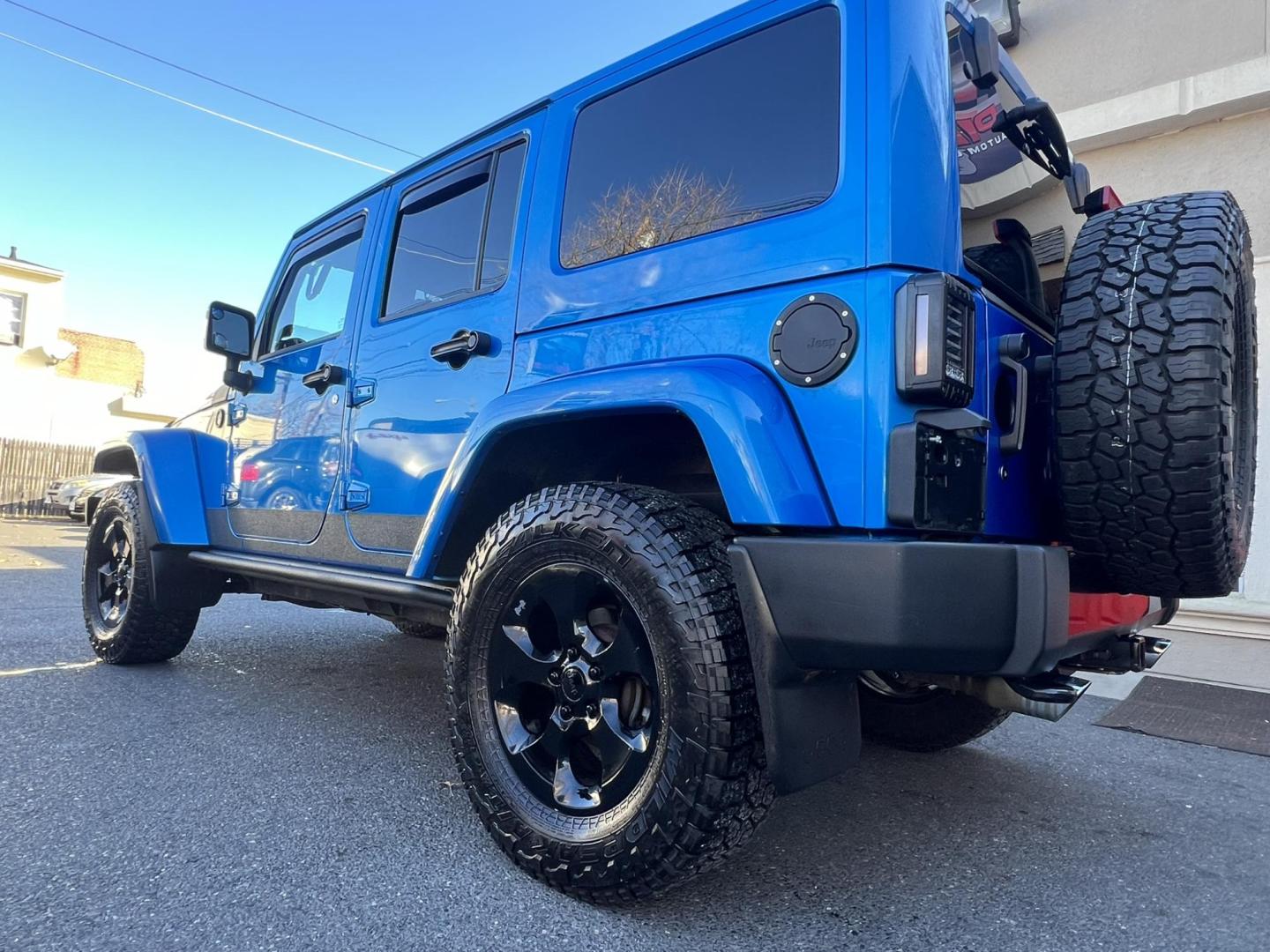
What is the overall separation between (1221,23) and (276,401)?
712 centimetres

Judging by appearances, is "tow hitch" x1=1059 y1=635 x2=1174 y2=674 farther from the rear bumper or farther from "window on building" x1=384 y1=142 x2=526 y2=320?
"window on building" x1=384 y1=142 x2=526 y2=320

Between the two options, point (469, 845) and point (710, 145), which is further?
point (469, 845)

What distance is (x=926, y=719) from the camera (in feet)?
9.62

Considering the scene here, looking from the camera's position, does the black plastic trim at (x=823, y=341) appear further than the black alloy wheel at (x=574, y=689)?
No

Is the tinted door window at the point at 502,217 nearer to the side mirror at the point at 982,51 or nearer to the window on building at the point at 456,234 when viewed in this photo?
the window on building at the point at 456,234

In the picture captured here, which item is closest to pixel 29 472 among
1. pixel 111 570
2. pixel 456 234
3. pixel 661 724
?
pixel 111 570

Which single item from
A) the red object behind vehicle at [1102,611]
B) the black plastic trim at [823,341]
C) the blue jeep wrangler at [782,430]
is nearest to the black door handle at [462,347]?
the blue jeep wrangler at [782,430]

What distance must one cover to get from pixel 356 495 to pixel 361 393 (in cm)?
36

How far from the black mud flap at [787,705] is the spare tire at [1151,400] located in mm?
681

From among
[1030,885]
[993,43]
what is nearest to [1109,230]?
[993,43]

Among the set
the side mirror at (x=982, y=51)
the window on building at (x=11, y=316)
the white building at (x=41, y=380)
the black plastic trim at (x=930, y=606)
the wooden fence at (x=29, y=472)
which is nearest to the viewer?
the black plastic trim at (x=930, y=606)

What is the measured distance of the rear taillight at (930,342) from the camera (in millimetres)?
1483

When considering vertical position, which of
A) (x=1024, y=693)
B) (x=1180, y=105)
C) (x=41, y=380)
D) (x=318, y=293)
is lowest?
(x=1024, y=693)

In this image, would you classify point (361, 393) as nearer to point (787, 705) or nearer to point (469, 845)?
point (469, 845)
